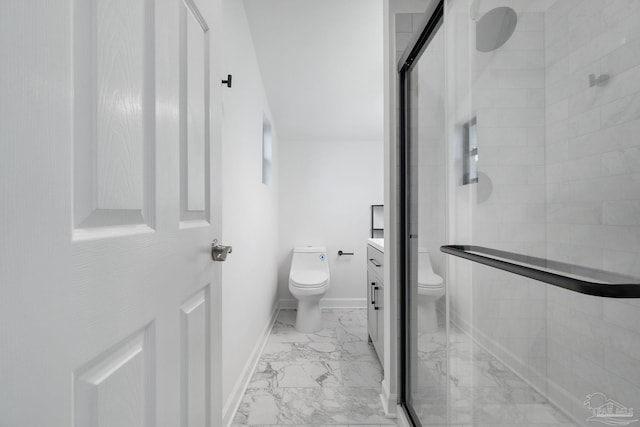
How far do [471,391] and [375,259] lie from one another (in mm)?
1378

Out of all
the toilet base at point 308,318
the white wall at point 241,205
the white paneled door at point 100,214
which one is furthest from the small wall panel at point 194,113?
the toilet base at point 308,318

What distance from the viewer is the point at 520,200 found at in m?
0.66

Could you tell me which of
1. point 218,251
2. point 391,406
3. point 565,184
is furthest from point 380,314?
point 565,184

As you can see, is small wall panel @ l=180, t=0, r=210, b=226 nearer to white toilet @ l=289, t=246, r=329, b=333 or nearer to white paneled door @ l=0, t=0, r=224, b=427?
white paneled door @ l=0, t=0, r=224, b=427

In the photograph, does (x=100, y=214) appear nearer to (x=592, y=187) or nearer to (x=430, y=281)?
(x=592, y=187)

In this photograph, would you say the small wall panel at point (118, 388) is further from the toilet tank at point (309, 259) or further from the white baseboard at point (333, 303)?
the white baseboard at point (333, 303)

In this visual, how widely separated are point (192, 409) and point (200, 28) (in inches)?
41.8

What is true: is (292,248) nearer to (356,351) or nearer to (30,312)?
(356,351)

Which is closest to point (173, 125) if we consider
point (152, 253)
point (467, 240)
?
point (152, 253)

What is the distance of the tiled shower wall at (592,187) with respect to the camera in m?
0.43

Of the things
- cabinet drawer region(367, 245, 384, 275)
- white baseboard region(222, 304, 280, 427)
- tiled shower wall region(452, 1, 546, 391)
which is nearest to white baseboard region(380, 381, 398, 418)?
cabinet drawer region(367, 245, 384, 275)

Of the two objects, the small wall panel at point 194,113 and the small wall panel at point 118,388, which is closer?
the small wall panel at point 118,388

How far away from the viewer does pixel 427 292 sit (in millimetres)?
1285

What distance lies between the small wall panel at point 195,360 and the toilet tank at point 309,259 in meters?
2.43
